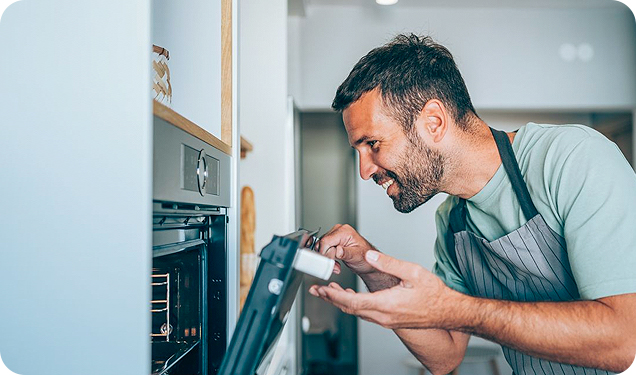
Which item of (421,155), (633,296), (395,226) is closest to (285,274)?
(633,296)

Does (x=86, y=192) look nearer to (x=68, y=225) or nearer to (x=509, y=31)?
(x=68, y=225)

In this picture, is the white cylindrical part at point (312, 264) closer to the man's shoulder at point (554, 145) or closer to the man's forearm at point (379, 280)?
the man's shoulder at point (554, 145)

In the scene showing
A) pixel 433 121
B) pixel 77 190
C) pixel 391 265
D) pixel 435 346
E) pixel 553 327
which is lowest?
pixel 435 346

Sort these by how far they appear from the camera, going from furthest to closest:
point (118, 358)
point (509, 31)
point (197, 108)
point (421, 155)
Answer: point (509, 31) → point (421, 155) → point (197, 108) → point (118, 358)

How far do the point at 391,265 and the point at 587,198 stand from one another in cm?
42

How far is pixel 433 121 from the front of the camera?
1418 millimetres

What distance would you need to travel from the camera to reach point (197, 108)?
1.09 meters

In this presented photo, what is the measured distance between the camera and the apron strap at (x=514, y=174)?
49.6 inches

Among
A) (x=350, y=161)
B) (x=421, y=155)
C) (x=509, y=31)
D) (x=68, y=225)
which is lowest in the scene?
(x=68, y=225)

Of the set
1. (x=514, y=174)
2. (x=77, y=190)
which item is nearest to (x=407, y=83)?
(x=514, y=174)

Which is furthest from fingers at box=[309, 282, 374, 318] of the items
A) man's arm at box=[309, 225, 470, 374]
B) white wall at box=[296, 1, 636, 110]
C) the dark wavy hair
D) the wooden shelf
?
white wall at box=[296, 1, 636, 110]

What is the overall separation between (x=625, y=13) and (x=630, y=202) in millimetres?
2804

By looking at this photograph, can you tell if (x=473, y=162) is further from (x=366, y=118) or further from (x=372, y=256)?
(x=372, y=256)

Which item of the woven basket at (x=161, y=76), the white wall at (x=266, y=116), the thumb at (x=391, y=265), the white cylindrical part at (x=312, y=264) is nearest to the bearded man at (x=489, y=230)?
the thumb at (x=391, y=265)
